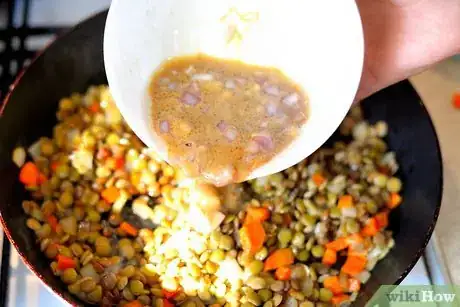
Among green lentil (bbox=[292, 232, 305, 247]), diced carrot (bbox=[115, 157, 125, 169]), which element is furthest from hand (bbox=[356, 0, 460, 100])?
diced carrot (bbox=[115, 157, 125, 169])

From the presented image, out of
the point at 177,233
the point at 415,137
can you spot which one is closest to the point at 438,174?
the point at 415,137

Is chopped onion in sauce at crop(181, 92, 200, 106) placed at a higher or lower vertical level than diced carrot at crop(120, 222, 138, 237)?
higher

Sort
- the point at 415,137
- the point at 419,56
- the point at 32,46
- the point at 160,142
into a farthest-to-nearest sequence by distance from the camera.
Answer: the point at 32,46 → the point at 415,137 → the point at 419,56 → the point at 160,142

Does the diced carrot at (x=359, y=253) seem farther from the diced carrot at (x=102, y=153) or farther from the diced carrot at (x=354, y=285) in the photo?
the diced carrot at (x=102, y=153)

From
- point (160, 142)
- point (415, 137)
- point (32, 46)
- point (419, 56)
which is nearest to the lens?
point (160, 142)

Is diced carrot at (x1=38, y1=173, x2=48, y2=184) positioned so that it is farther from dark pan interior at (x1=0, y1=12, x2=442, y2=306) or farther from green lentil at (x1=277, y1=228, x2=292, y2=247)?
green lentil at (x1=277, y1=228, x2=292, y2=247)

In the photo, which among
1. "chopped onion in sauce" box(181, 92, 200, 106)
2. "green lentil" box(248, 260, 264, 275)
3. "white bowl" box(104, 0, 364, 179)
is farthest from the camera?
"green lentil" box(248, 260, 264, 275)

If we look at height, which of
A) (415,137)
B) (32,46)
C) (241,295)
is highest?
(32,46)

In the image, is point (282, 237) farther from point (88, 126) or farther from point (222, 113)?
point (88, 126)
